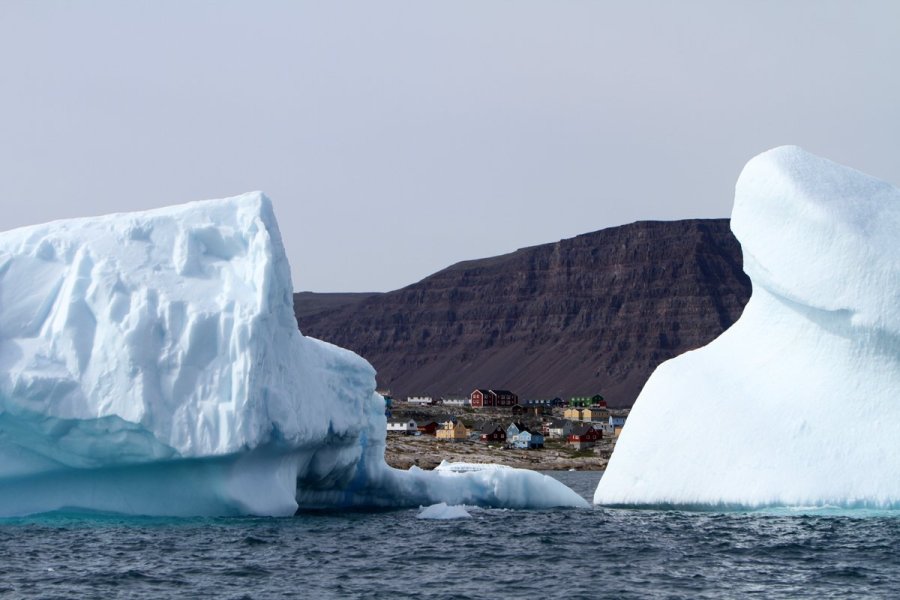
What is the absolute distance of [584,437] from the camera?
97.8 metres

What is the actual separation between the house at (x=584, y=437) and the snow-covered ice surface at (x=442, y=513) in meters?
66.4

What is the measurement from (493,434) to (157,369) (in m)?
72.5

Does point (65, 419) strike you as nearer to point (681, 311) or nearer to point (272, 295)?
A: point (272, 295)

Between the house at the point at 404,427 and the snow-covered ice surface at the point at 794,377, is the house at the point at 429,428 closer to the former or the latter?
the house at the point at 404,427

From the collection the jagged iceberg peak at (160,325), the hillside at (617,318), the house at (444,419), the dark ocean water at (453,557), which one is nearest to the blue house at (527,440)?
the house at (444,419)

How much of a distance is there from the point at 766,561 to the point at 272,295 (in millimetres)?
10884

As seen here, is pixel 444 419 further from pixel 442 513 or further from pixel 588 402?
pixel 442 513

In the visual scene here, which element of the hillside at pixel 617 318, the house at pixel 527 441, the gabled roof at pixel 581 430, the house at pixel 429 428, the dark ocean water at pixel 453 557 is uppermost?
the hillside at pixel 617 318

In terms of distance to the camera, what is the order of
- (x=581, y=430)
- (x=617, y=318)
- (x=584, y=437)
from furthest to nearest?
1. (x=617, y=318)
2. (x=581, y=430)
3. (x=584, y=437)

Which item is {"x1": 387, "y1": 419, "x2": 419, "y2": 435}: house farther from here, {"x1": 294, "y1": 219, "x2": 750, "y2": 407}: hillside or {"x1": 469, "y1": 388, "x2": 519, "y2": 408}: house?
{"x1": 294, "y1": 219, "x2": 750, "y2": 407}: hillside

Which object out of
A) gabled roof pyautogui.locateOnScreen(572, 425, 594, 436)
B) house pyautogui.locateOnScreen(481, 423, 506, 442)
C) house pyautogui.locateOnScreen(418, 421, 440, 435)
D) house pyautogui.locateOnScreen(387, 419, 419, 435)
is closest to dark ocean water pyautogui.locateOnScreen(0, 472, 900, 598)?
house pyautogui.locateOnScreen(481, 423, 506, 442)

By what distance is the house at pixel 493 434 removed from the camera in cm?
9505

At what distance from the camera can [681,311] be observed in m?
186

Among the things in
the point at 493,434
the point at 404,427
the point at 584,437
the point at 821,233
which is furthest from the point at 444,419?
the point at 821,233
